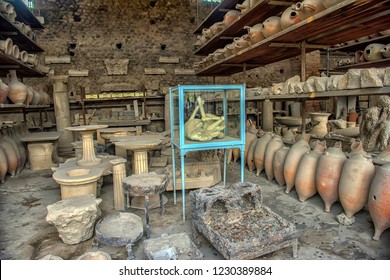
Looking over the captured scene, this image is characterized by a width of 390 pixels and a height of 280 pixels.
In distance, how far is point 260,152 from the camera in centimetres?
452

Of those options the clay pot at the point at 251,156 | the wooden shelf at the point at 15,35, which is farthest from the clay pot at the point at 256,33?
the wooden shelf at the point at 15,35

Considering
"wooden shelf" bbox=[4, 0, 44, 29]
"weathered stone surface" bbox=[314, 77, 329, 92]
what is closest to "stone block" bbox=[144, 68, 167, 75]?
"wooden shelf" bbox=[4, 0, 44, 29]

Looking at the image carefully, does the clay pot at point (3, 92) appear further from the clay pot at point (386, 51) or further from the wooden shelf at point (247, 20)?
the clay pot at point (386, 51)

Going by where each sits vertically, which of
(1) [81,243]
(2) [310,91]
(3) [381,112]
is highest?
(2) [310,91]

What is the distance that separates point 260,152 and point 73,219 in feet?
9.82

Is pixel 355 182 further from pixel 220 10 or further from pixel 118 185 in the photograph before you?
pixel 220 10

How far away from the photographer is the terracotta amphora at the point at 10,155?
16.3 feet

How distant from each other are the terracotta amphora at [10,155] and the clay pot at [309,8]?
5219 mm

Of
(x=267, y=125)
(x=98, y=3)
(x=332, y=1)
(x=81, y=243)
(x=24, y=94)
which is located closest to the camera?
(x=81, y=243)

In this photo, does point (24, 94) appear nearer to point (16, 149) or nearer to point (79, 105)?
point (16, 149)

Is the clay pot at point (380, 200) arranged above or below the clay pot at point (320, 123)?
below

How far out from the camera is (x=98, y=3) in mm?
8922

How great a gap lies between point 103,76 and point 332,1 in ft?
25.3

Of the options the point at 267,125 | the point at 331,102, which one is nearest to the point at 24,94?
the point at 267,125
